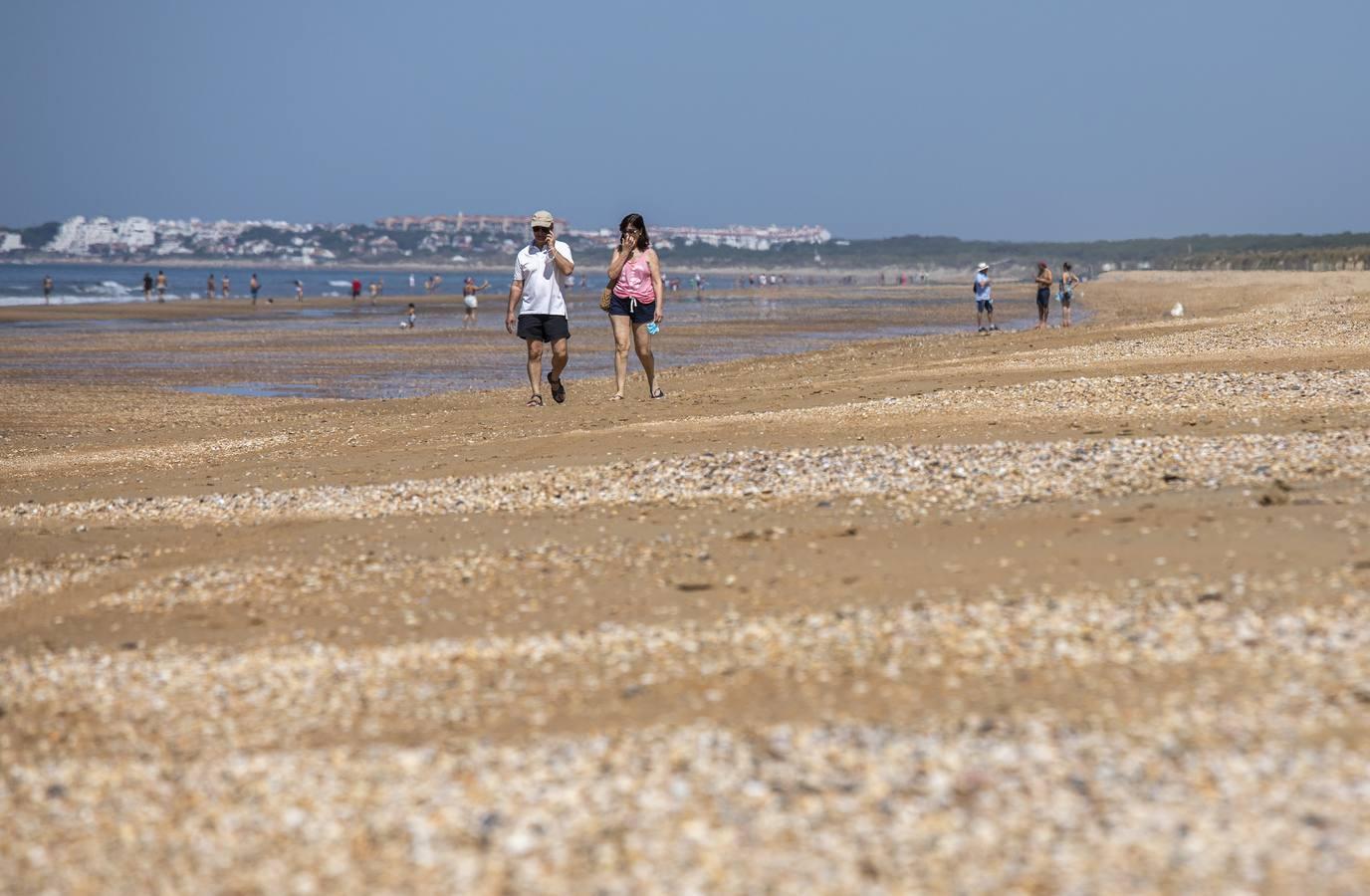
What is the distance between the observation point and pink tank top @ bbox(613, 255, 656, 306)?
1396cm

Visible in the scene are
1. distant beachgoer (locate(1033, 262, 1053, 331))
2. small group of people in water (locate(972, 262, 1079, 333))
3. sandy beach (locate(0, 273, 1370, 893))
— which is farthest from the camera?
small group of people in water (locate(972, 262, 1079, 333))

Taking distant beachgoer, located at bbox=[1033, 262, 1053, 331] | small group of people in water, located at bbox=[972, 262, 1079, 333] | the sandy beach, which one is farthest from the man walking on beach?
distant beachgoer, located at bbox=[1033, 262, 1053, 331]

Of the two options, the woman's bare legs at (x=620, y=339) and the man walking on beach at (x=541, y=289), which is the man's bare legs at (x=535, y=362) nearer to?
the man walking on beach at (x=541, y=289)

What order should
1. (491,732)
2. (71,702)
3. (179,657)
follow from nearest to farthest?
(491,732), (71,702), (179,657)

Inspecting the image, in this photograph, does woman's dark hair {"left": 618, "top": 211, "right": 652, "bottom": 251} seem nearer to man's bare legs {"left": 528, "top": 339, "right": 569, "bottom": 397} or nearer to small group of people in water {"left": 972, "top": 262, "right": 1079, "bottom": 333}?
man's bare legs {"left": 528, "top": 339, "right": 569, "bottom": 397}

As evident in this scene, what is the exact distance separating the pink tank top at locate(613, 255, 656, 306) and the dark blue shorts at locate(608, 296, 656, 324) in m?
0.04

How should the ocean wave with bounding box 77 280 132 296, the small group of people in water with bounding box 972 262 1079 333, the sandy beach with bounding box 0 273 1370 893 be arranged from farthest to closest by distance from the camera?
the ocean wave with bounding box 77 280 132 296 → the small group of people in water with bounding box 972 262 1079 333 → the sandy beach with bounding box 0 273 1370 893

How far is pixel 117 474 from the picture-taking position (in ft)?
43.2

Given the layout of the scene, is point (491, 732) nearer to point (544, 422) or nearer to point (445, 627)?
point (445, 627)

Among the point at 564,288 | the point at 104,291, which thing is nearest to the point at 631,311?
the point at 564,288

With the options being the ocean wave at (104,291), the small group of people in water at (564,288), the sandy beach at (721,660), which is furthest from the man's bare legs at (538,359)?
the ocean wave at (104,291)

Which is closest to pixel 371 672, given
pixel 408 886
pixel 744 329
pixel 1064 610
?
pixel 408 886

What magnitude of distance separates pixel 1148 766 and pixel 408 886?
2.22 m

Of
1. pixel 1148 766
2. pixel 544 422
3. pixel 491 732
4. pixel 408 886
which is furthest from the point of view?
pixel 544 422
